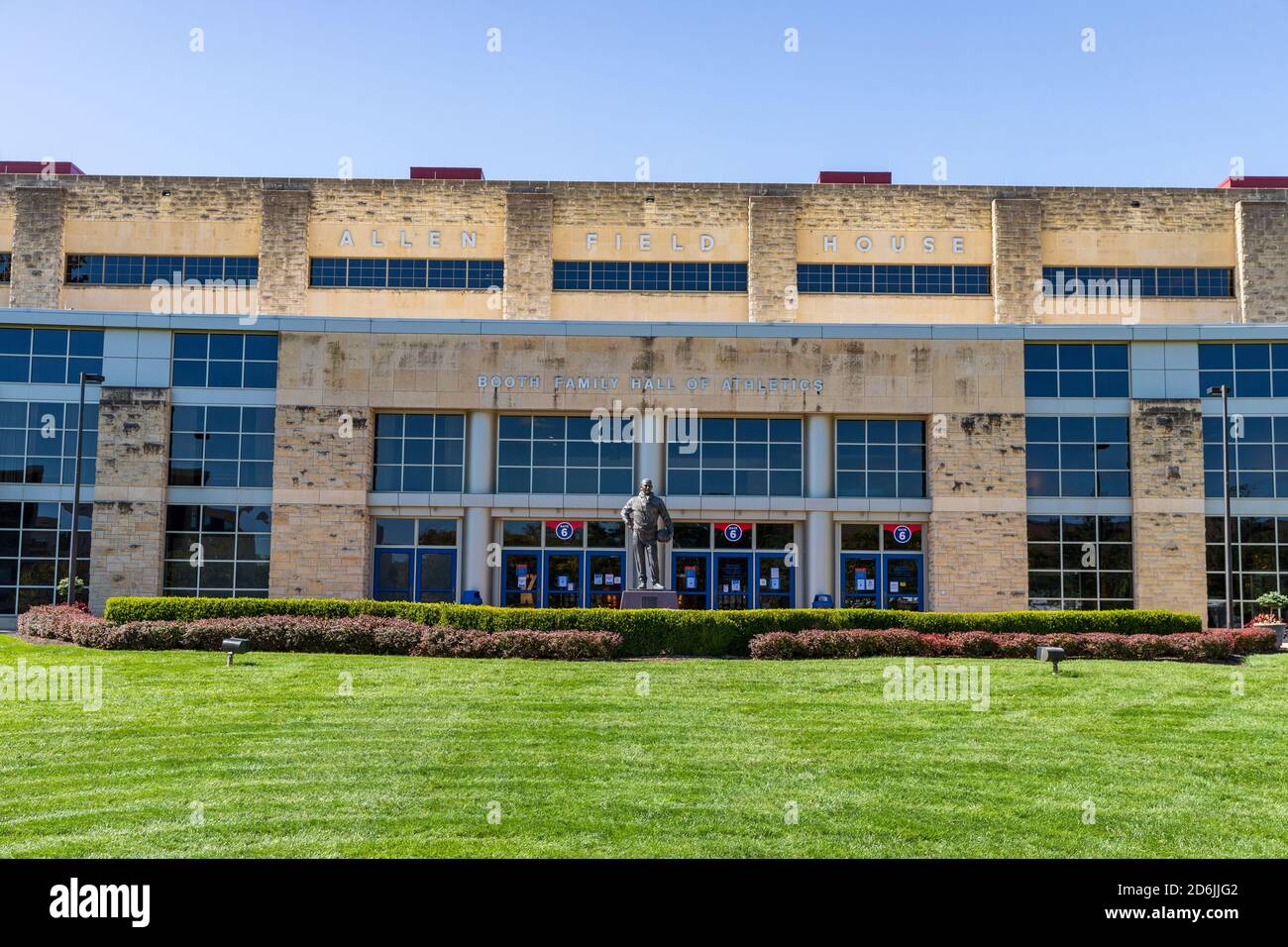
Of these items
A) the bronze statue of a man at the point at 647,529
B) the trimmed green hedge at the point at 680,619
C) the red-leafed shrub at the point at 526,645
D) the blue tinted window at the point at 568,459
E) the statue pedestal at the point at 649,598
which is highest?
the blue tinted window at the point at 568,459

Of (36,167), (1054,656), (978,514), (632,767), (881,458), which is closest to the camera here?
(632,767)

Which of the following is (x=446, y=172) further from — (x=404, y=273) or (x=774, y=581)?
(x=774, y=581)

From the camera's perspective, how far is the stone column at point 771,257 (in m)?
36.3

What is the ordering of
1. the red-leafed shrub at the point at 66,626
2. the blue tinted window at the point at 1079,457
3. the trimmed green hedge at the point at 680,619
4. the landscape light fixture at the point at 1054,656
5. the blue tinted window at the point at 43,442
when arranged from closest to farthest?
the landscape light fixture at the point at 1054,656 < the trimmed green hedge at the point at 680,619 < the red-leafed shrub at the point at 66,626 < the blue tinted window at the point at 43,442 < the blue tinted window at the point at 1079,457

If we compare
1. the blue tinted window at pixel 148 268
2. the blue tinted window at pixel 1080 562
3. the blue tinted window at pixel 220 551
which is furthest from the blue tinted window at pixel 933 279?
the blue tinted window at pixel 148 268

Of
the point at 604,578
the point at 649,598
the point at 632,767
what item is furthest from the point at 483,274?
the point at 632,767

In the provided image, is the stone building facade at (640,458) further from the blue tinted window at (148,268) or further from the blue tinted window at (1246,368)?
the blue tinted window at (148,268)

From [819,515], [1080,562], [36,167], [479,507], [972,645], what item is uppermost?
[36,167]

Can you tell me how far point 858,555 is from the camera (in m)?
30.1

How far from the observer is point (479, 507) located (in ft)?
97.7

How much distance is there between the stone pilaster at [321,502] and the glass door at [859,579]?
43.6 feet

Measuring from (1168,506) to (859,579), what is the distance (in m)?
8.58
